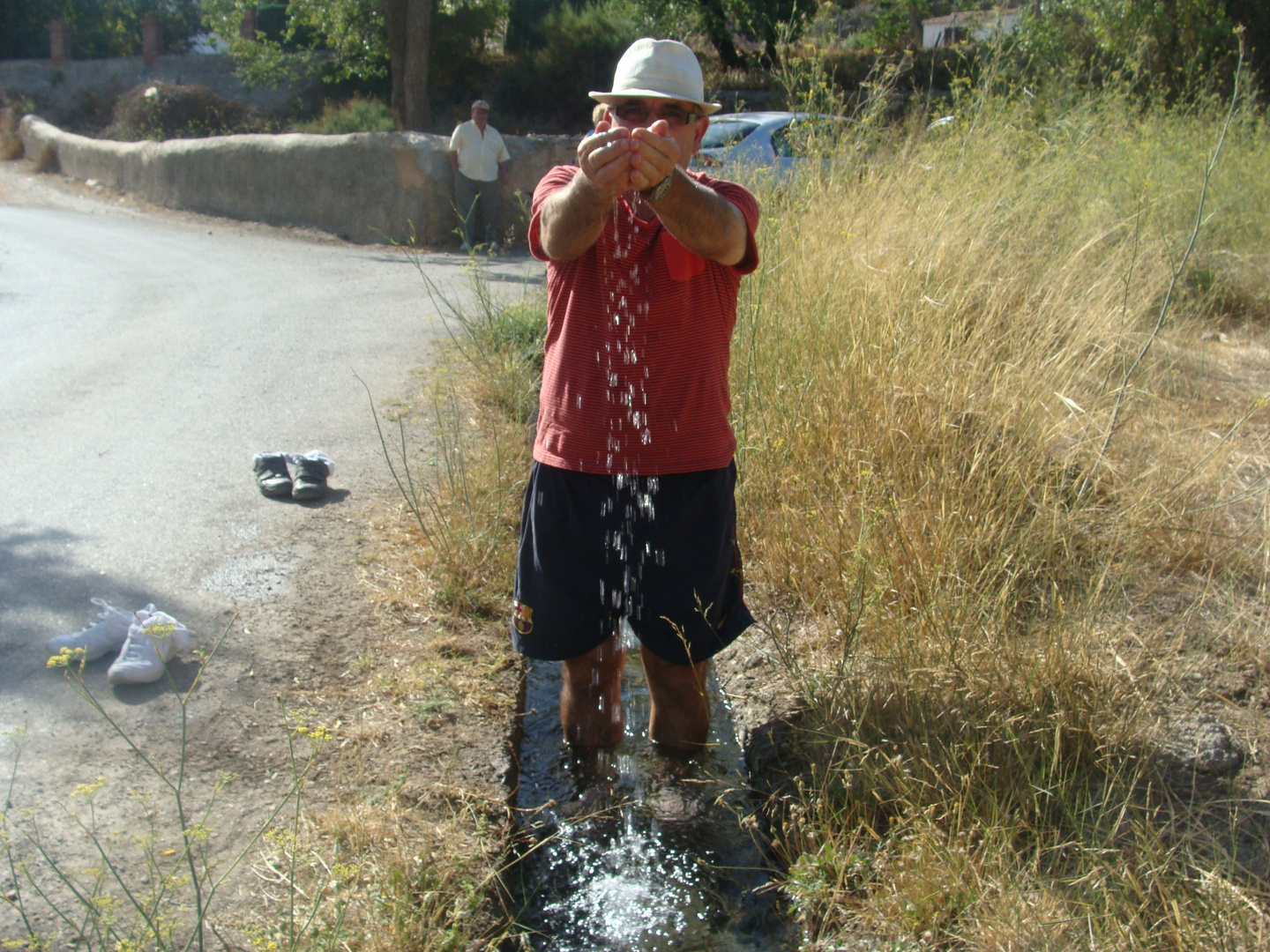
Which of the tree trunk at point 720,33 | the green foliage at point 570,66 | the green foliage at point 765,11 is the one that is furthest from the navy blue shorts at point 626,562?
the green foliage at point 570,66

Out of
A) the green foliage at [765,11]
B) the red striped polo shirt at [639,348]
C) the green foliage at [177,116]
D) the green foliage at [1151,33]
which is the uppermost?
the green foliage at [765,11]

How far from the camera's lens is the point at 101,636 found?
3129 mm

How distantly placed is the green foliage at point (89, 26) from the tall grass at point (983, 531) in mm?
33337

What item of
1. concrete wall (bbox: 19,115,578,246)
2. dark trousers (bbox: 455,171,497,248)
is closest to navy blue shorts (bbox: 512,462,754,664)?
concrete wall (bbox: 19,115,578,246)

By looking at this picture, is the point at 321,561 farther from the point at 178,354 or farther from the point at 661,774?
the point at 178,354

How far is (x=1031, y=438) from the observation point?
3779mm

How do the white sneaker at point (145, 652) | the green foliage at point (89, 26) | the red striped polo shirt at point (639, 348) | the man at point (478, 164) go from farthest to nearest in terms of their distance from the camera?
the green foliage at point (89, 26)
the man at point (478, 164)
the white sneaker at point (145, 652)
the red striped polo shirt at point (639, 348)

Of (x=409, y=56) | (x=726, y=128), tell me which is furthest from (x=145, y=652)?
(x=409, y=56)

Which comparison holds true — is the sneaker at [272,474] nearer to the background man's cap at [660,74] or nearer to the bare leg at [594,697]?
the bare leg at [594,697]

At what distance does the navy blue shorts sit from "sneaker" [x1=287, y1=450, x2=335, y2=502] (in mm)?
1956

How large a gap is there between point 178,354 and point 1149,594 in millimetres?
5847

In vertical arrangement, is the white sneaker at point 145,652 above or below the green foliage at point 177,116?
below

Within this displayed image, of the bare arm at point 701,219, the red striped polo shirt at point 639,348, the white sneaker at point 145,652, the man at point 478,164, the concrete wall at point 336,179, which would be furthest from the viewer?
the concrete wall at point 336,179

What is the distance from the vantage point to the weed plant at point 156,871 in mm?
1984
